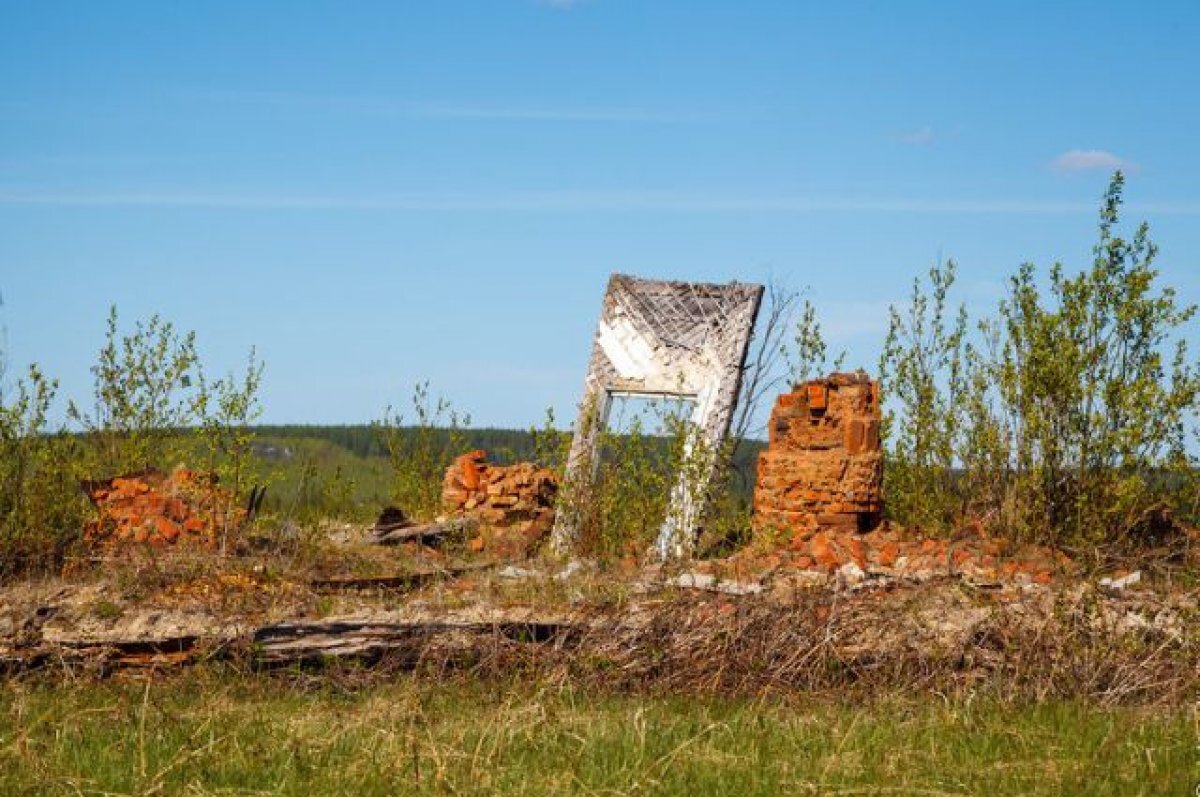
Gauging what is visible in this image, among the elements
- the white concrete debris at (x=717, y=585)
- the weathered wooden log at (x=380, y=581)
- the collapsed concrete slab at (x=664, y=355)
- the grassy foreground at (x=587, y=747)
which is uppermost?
the collapsed concrete slab at (x=664, y=355)

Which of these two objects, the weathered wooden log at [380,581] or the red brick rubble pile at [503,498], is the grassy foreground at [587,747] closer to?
the weathered wooden log at [380,581]

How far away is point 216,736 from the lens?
595 cm

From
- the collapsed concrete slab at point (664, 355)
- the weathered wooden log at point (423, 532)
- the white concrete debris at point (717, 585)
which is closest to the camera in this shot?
the white concrete debris at point (717, 585)

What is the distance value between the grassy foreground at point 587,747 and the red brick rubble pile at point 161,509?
4.28 meters

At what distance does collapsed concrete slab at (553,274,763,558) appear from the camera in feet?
41.4

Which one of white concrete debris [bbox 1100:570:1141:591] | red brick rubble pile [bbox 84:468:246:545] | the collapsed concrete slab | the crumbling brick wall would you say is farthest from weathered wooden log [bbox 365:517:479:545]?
white concrete debris [bbox 1100:570:1141:591]

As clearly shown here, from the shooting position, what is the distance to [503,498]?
13.5 meters

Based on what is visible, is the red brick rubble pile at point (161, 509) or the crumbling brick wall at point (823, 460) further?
the red brick rubble pile at point (161, 509)

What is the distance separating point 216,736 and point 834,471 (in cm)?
591

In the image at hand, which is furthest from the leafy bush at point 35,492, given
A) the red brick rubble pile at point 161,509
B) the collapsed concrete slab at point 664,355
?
the collapsed concrete slab at point 664,355

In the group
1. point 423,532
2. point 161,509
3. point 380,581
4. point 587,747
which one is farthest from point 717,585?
point 161,509

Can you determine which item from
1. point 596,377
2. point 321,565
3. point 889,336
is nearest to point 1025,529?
point 889,336

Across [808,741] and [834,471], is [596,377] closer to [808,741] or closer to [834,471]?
[834,471]

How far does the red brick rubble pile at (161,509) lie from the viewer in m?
11.2
